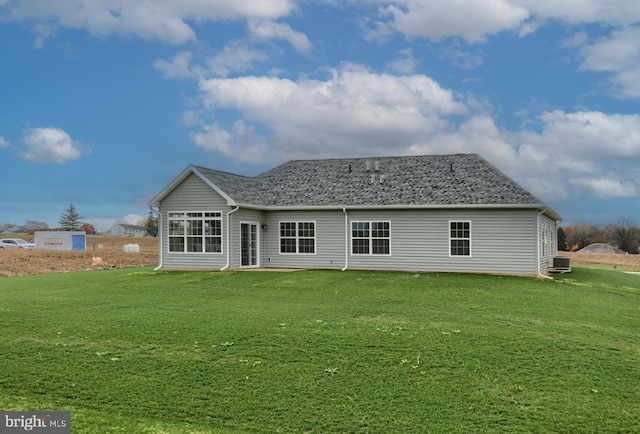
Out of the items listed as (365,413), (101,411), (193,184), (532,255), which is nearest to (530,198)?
(532,255)

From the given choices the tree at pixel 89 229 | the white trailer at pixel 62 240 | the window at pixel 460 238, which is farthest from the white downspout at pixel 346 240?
the tree at pixel 89 229

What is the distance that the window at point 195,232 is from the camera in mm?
22941

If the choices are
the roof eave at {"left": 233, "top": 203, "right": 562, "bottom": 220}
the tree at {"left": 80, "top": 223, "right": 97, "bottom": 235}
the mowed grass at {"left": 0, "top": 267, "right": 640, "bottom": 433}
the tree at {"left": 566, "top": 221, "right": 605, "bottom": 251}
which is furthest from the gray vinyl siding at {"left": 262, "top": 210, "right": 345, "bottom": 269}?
the tree at {"left": 80, "top": 223, "right": 97, "bottom": 235}

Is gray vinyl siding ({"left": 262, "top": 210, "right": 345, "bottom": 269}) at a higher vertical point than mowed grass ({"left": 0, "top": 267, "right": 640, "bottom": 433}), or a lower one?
higher

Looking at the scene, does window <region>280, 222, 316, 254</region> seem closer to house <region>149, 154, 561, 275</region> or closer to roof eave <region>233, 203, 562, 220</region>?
house <region>149, 154, 561, 275</region>

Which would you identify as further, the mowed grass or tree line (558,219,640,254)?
tree line (558,219,640,254)

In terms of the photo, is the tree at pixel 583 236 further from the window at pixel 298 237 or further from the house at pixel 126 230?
the house at pixel 126 230

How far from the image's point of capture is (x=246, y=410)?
652cm

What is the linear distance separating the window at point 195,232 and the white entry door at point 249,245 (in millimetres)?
1082

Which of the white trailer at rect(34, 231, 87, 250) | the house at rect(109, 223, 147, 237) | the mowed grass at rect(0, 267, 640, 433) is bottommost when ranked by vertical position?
the mowed grass at rect(0, 267, 640, 433)

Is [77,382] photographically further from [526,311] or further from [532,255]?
[532,255]

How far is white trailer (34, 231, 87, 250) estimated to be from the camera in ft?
172

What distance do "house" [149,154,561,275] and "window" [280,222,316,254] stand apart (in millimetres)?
44

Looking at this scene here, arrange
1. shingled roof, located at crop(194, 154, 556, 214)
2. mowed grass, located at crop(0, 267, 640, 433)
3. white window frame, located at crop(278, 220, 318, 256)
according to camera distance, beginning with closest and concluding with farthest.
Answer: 1. mowed grass, located at crop(0, 267, 640, 433)
2. shingled roof, located at crop(194, 154, 556, 214)
3. white window frame, located at crop(278, 220, 318, 256)
